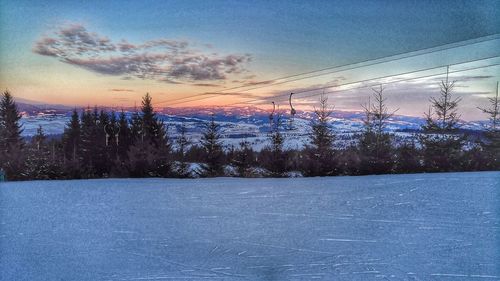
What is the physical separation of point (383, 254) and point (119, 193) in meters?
1.87

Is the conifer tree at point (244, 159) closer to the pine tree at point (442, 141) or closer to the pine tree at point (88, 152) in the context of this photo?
the pine tree at point (88, 152)

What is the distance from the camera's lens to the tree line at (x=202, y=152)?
297cm

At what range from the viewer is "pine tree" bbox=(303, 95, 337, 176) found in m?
3.97

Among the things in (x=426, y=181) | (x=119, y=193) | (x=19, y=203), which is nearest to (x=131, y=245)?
(x=119, y=193)

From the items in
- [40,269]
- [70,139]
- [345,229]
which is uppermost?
[70,139]

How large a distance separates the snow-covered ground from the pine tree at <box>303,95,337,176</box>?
1443 mm

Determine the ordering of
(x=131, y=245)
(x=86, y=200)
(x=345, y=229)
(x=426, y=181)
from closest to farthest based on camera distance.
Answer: (x=131, y=245) → (x=345, y=229) → (x=86, y=200) → (x=426, y=181)

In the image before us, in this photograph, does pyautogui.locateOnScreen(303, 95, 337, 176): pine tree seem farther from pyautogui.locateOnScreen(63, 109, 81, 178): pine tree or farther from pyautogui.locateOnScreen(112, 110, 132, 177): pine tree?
pyautogui.locateOnScreen(63, 109, 81, 178): pine tree

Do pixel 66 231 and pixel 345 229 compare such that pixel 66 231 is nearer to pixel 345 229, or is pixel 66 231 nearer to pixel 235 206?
pixel 235 206

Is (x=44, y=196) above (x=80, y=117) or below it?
below

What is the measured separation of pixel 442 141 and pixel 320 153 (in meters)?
2.78

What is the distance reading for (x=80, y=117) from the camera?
275 cm

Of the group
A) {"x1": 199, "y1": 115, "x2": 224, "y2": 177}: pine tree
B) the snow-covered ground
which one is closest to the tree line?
{"x1": 199, "y1": 115, "x2": 224, "y2": 177}: pine tree

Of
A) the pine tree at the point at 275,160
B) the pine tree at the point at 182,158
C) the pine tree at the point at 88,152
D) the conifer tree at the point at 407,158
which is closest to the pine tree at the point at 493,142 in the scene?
the conifer tree at the point at 407,158
